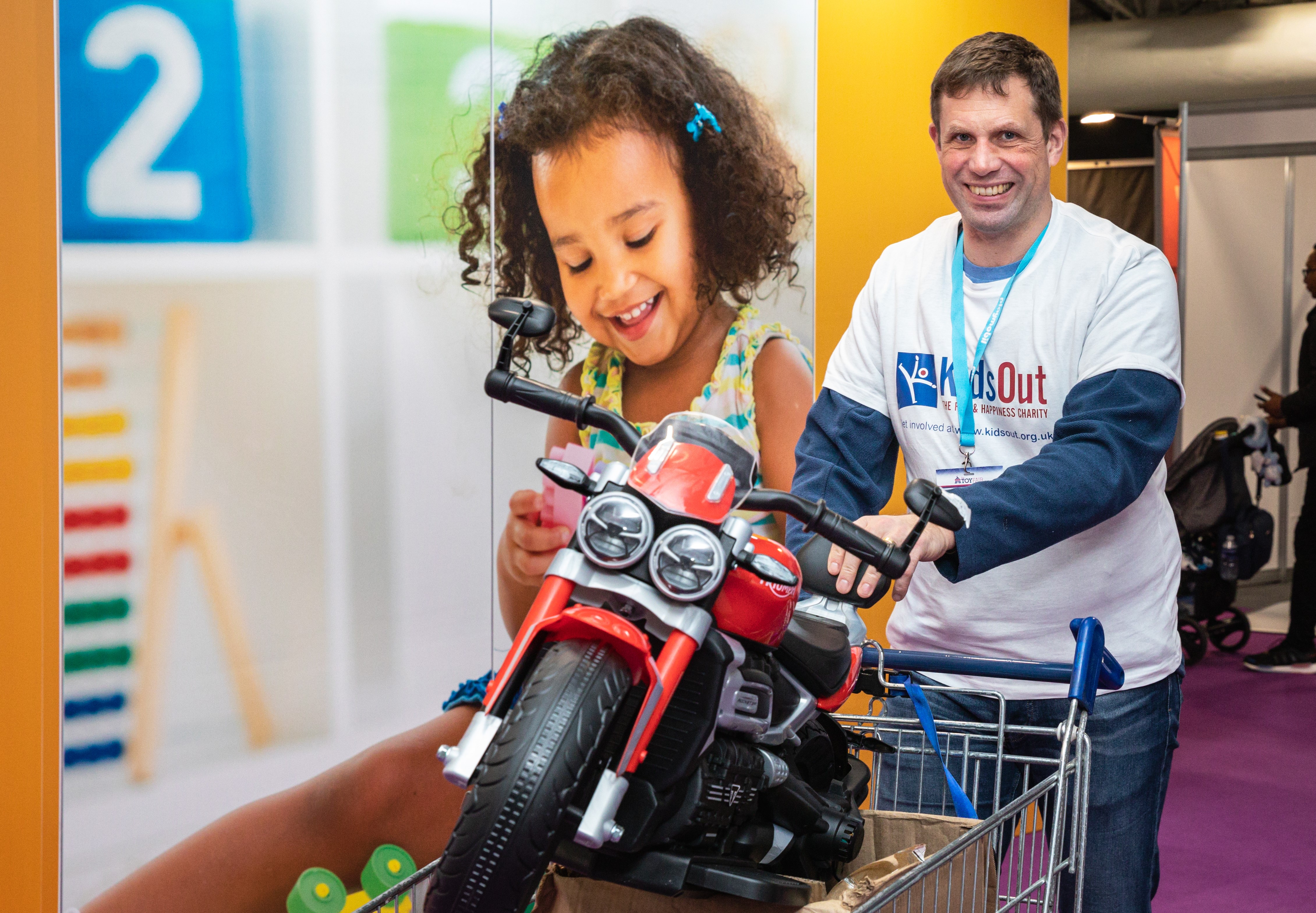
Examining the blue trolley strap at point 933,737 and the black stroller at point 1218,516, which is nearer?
the blue trolley strap at point 933,737

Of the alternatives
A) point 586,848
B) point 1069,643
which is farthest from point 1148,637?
point 586,848

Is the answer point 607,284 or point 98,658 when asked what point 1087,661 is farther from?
point 607,284

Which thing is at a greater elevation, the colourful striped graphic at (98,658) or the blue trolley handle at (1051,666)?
the blue trolley handle at (1051,666)

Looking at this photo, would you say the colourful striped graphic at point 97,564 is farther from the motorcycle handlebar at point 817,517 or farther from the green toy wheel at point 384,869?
the motorcycle handlebar at point 817,517

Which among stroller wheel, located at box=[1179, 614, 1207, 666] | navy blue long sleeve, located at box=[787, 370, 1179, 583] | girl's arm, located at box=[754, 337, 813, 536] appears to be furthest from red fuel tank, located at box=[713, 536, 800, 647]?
stroller wheel, located at box=[1179, 614, 1207, 666]

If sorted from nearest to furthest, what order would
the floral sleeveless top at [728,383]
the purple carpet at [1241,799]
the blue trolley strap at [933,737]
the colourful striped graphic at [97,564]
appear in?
the blue trolley strap at [933,737] → the colourful striped graphic at [97,564] → the floral sleeveless top at [728,383] → the purple carpet at [1241,799]

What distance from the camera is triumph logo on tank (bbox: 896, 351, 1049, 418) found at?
178 cm

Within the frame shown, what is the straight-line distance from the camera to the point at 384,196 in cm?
254

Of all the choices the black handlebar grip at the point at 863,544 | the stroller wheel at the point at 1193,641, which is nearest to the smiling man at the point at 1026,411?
the black handlebar grip at the point at 863,544

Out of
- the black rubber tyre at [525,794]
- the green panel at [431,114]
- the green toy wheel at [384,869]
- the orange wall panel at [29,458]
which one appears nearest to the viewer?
the black rubber tyre at [525,794]

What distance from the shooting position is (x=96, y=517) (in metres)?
2.14

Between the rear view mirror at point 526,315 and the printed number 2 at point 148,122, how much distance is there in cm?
113

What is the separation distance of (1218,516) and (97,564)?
540cm

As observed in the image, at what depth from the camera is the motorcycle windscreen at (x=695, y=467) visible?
3.71 feet
